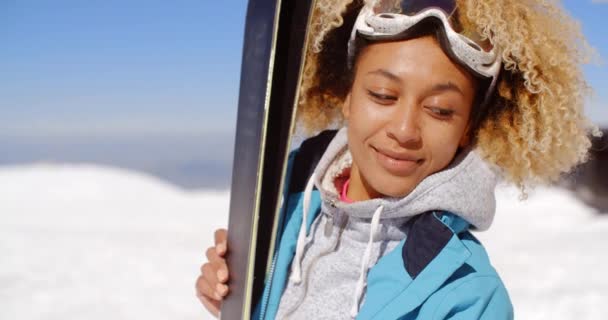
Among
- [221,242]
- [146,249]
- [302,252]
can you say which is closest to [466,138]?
[302,252]

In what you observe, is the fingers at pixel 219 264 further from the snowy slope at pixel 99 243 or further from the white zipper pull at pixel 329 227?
the snowy slope at pixel 99 243

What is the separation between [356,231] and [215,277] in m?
0.42

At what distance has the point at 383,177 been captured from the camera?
152 cm

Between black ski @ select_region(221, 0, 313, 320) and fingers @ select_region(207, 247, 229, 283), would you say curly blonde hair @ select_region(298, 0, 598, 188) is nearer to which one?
black ski @ select_region(221, 0, 313, 320)

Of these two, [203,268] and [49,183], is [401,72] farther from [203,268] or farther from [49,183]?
[49,183]

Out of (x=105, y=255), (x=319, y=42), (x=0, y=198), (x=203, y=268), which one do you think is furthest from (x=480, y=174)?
(x=0, y=198)

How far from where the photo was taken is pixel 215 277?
1.75m

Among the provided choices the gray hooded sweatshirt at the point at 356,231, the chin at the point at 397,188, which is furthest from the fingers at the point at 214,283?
the chin at the point at 397,188

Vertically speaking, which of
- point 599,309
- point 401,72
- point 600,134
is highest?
point 401,72

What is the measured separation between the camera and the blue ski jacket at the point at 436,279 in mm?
1360

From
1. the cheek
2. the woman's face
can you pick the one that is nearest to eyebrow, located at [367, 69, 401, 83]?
the woman's face

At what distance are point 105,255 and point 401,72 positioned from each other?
3.55 m

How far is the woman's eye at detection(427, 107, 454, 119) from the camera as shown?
1438 mm

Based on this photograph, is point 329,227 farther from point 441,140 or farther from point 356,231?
point 441,140
